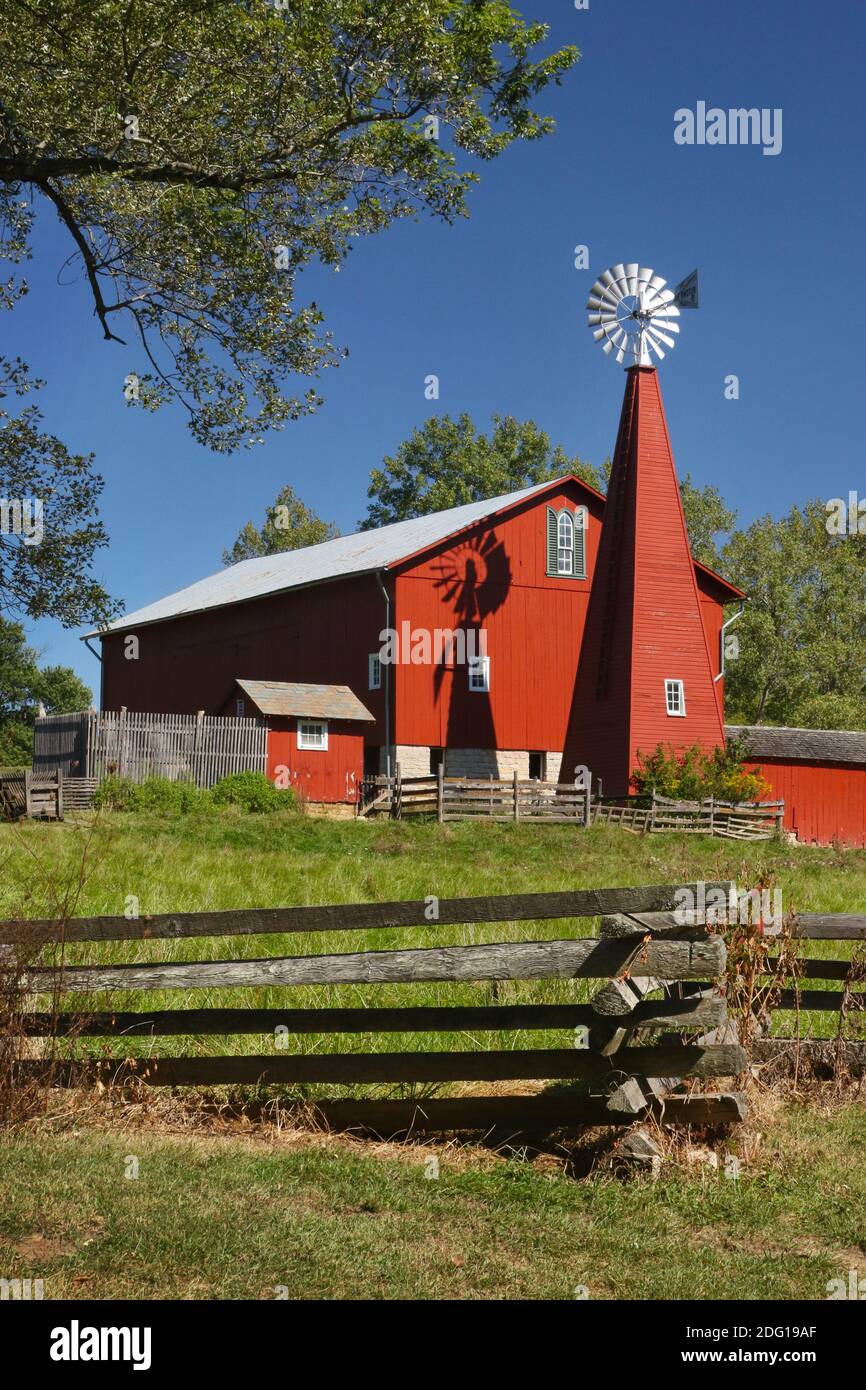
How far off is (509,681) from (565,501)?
5.67 metres

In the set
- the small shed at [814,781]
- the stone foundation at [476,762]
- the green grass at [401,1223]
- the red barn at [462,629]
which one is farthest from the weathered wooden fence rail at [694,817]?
the green grass at [401,1223]

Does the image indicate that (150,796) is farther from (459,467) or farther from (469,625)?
(459,467)

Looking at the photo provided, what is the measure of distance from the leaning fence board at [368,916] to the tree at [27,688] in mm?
63634

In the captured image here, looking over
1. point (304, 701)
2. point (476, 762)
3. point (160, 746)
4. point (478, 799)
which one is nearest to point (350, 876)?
point (478, 799)

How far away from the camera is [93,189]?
1628cm

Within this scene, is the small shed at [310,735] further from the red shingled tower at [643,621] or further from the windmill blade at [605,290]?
the windmill blade at [605,290]

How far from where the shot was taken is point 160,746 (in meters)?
34.3

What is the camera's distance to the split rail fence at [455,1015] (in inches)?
271

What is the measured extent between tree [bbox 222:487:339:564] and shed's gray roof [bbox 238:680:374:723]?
3553 cm

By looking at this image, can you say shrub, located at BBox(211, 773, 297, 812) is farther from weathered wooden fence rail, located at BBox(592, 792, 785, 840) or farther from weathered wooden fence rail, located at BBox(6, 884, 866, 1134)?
weathered wooden fence rail, located at BBox(6, 884, 866, 1134)

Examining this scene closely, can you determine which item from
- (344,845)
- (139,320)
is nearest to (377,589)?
(344,845)

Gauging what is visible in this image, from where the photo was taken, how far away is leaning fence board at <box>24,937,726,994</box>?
22.4 ft

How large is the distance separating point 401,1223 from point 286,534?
68.4 meters
